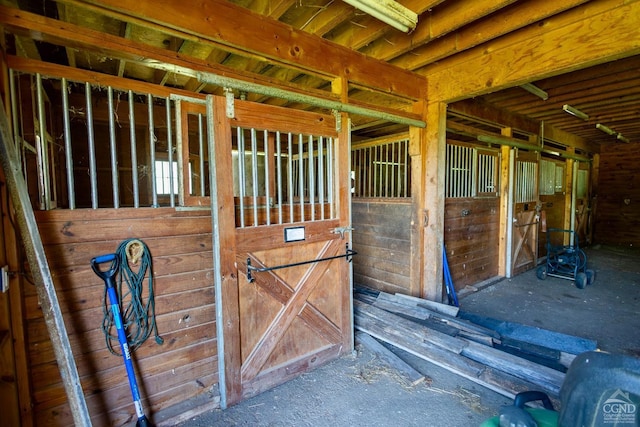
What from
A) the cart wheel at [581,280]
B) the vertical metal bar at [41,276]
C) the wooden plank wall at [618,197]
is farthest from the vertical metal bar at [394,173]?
the wooden plank wall at [618,197]

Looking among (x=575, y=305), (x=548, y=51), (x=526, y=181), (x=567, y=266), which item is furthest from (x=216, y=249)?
(x=567, y=266)

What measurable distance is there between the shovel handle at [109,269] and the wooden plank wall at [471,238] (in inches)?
127

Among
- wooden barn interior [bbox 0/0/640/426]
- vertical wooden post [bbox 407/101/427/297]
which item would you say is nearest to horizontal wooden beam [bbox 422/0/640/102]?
wooden barn interior [bbox 0/0/640/426]

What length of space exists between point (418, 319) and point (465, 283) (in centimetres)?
160

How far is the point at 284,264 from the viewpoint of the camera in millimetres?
2107

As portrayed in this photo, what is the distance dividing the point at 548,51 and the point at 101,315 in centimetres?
339

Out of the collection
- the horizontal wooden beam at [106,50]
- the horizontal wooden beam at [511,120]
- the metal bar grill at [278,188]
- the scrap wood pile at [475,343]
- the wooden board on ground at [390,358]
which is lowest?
the wooden board on ground at [390,358]

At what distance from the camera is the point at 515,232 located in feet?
15.0

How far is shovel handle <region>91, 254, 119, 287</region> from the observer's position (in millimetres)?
1565

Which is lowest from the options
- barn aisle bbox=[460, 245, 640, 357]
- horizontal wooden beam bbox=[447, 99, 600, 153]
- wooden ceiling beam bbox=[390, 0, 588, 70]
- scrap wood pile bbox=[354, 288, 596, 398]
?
barn aisle bbox=[460, 245, 640, 357]

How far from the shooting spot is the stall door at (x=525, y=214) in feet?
14.9

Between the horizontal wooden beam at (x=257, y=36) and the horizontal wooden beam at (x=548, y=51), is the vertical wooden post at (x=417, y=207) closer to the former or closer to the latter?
the horizontal wooden beam at (x=548, y=51)

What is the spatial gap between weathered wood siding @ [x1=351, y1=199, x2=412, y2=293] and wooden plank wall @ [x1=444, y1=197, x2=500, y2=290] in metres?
0.57

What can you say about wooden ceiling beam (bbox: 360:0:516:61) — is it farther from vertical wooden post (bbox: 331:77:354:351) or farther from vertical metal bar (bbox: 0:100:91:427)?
vertical metal bar (bbox: 0:100:91:427)
